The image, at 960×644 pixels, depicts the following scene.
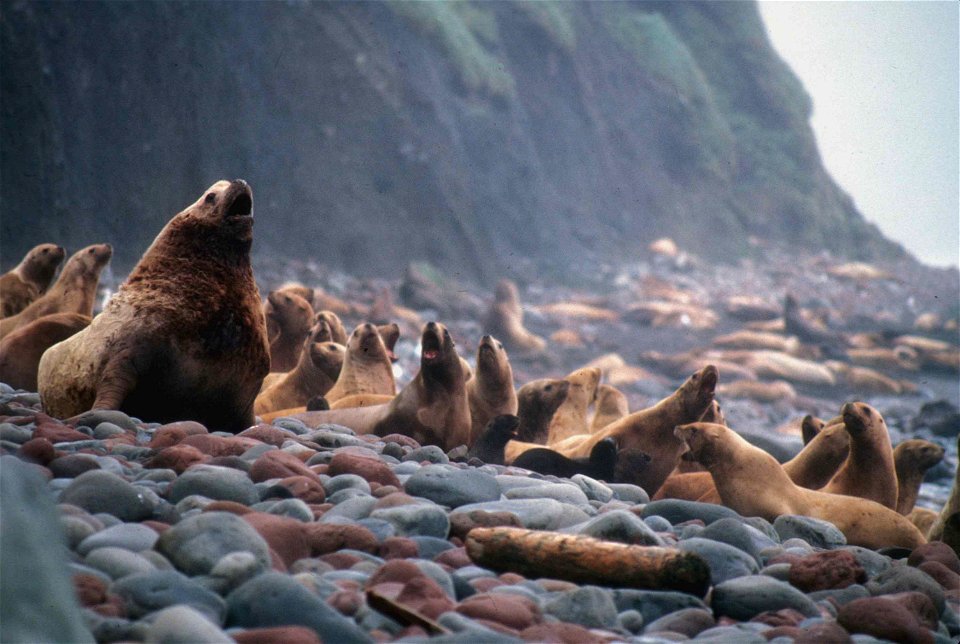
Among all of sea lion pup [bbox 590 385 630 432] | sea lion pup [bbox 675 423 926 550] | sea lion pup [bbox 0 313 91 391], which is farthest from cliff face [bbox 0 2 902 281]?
sea lion pup [bbox 675 423 926 550]

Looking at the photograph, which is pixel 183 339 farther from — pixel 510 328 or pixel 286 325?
pixel 510 328

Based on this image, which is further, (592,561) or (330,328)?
(330,328)

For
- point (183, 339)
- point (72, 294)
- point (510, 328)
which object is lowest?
point (510, 328)

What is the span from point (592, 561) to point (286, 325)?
525 cm

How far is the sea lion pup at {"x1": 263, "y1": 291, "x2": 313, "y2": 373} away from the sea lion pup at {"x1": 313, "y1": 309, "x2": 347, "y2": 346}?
5.1 inches

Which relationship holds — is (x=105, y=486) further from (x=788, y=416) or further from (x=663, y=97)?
(x=663, y=97)

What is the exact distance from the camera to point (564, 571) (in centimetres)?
233

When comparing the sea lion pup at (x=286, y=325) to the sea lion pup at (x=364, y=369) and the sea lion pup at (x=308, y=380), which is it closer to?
the sea lion pup at (x=308, y=380)

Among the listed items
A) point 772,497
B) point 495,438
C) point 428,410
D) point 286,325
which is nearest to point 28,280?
point 286,325

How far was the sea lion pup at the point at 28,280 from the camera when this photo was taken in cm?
674

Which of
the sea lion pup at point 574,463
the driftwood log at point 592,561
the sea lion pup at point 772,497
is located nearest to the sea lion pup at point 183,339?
the sea lion pup at point 574,463

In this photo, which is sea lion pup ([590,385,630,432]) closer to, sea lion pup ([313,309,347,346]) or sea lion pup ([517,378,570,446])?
sea lion pup ([517,378,570,446])

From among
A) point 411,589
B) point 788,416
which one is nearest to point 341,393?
point 411,589

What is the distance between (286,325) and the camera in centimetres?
720
